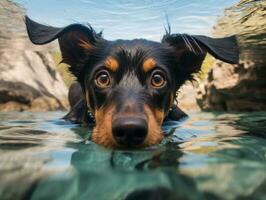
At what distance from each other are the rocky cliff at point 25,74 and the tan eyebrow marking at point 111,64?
24.7 ft

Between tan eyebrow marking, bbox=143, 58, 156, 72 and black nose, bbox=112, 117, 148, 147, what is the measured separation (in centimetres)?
121

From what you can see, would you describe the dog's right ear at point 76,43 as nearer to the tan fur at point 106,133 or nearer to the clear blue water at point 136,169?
the clear blue water at point 136,169

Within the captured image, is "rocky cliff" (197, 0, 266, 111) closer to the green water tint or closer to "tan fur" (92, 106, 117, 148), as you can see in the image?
"tan fur" (92, 106, 117, 148)

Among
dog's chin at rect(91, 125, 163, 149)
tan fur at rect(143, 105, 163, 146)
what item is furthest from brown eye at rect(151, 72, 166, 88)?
dog's chin at rect(91, 125, 163, 149)

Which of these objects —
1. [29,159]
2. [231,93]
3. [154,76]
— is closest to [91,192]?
[29,159]

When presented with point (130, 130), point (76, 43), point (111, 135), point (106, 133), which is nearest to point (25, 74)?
point (76, 43)

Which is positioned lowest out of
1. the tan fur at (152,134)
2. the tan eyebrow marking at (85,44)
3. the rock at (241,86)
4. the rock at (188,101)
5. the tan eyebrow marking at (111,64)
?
the rock at (188,101)

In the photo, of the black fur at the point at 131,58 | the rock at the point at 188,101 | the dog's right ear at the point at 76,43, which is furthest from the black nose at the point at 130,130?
the rock at the point at 188,101

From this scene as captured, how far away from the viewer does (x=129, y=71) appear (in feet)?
14.8

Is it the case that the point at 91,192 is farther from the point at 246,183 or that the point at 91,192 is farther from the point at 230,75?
the point at 230,75

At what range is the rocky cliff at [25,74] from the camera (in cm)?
1356

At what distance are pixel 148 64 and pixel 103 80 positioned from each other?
0.49 metres

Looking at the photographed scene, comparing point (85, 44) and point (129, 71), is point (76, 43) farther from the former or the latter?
point (129, 71)

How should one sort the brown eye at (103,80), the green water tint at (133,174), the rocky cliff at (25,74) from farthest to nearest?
1. the rocky cliff at (25,74)
2. the brown eye at (103,80)
3. the green water tint at (133,174)
